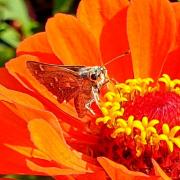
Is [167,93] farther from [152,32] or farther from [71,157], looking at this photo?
[71,157]

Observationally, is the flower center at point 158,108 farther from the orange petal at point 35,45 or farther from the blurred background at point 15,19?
the blurred background at point 15,19

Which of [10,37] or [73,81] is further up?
[10,37]

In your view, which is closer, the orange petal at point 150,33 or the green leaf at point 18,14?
the orange petal at point 150,33

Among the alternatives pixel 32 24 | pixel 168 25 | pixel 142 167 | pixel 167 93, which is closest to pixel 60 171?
pixel 142 167

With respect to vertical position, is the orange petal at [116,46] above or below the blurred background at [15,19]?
below

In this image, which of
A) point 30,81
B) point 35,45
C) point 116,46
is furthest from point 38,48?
point 116,46

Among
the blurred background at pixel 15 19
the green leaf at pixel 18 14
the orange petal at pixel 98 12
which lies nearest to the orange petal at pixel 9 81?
the orange petal at pixel 98 12

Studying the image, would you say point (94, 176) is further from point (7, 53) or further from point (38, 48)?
point (7, 53)
